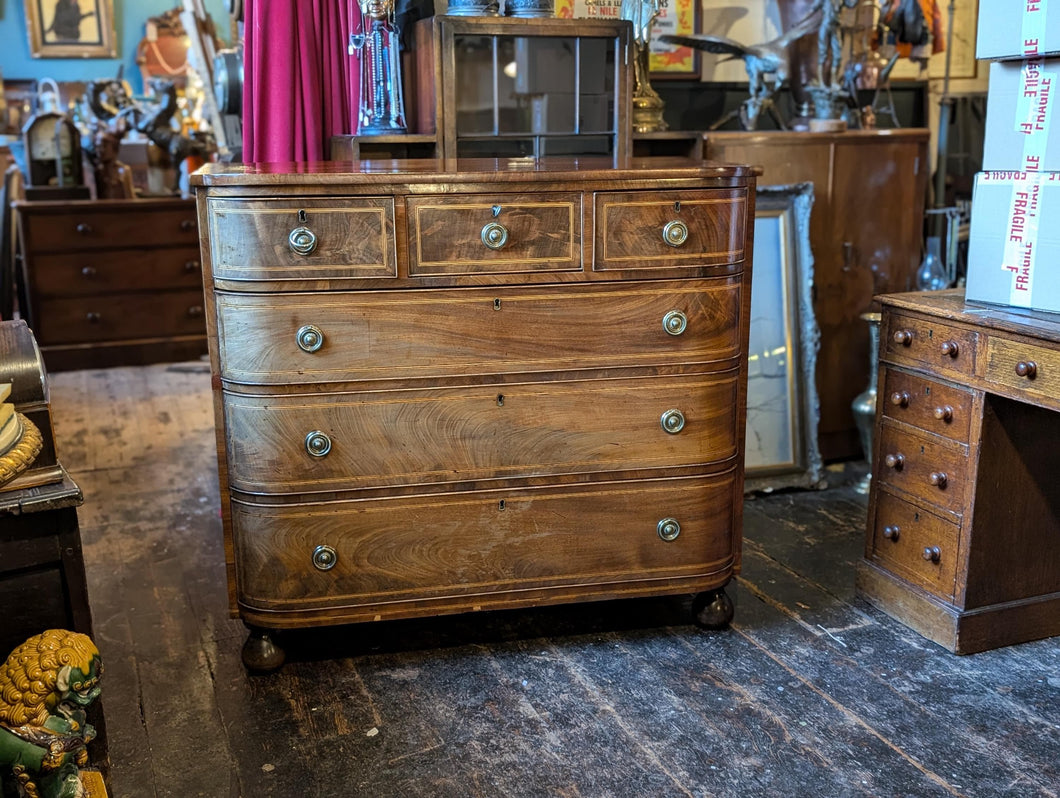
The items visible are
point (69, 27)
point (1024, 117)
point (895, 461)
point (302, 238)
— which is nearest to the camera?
point (302, 238)

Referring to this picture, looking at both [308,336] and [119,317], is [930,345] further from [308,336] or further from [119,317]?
[119,317]

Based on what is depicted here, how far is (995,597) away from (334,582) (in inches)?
63.4

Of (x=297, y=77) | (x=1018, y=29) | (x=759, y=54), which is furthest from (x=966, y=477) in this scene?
(x=297, y=77)

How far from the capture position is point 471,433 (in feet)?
7.95

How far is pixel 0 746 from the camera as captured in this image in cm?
151

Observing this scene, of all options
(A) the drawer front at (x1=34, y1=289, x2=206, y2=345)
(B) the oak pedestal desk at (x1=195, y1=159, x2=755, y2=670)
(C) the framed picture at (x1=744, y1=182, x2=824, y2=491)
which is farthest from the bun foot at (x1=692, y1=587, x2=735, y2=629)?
(A) the drawer front at (x1=34, y1=289, x2=206, y2=345)

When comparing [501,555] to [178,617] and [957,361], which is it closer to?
[178,617]

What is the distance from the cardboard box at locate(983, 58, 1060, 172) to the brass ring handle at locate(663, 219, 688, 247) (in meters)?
0.80

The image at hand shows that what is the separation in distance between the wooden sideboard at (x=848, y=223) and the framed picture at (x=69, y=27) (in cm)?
592

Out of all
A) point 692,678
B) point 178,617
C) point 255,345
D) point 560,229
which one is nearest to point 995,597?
point 692,678

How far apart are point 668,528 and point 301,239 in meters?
1.10

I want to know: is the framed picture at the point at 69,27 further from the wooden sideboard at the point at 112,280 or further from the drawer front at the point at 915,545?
the drawer front at the point at 915,545

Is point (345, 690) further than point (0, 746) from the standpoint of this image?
Yes

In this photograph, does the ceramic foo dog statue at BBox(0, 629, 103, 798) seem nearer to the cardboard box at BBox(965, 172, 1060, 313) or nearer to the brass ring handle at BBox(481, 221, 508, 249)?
the brass ring handle at BBox(481, 221, 508, 249)
